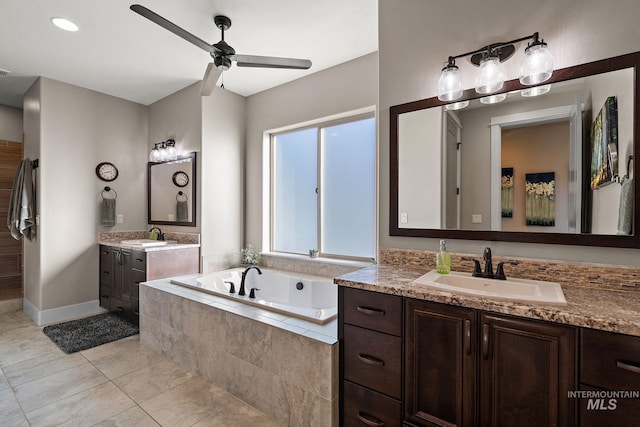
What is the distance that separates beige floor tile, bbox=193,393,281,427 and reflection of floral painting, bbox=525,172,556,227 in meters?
1.89

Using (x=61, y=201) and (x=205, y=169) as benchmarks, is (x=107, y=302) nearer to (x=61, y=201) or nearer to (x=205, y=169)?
(x=61, y=201)

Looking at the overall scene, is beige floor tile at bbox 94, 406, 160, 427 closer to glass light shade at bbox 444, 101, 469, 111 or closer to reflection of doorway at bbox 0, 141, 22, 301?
glass light shade at bbox 444, 101, 469, 111

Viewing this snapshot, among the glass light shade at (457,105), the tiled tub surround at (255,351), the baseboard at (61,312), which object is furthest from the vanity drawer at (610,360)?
the baseboard at (61,312)

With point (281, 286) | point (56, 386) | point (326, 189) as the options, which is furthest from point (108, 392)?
point (326, 189)

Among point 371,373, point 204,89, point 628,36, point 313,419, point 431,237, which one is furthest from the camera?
point 204,89

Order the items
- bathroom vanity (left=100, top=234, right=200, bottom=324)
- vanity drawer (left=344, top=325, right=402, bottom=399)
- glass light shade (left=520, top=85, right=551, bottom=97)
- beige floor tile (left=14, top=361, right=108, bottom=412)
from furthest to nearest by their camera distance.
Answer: bathroom vanity (left=100, top=234, right=200, bottom=324) → beige floor tile (left=14, top=361, right=108, bottom=412) → glass light shade (left=520, top=85, right=551, bottom=97) → vanity drawer (left=344, top=325, right=402, bottom=399)

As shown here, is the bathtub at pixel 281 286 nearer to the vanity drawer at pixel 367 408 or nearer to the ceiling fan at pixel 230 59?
the vanity drawer at pixel 367 408

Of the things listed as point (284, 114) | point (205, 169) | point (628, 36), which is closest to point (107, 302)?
point (205, 169)

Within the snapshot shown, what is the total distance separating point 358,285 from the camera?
158 centimetres

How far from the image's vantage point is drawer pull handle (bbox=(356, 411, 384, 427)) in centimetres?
154

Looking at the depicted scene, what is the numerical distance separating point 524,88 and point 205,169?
307 cm

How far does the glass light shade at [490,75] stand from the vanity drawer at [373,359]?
143 centimetres

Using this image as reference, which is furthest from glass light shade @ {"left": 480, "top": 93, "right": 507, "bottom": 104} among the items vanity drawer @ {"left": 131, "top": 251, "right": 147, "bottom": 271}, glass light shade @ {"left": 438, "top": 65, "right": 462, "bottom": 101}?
vanity drawer @ {"left": 131, "top": 251, "right": 147, "bottom": 271}

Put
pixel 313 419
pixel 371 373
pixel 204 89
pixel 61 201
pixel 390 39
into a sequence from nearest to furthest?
pixel 371 373 → pixel 313 419 → pixel 390 39 → pixel 204 89 → pixel 61 201
